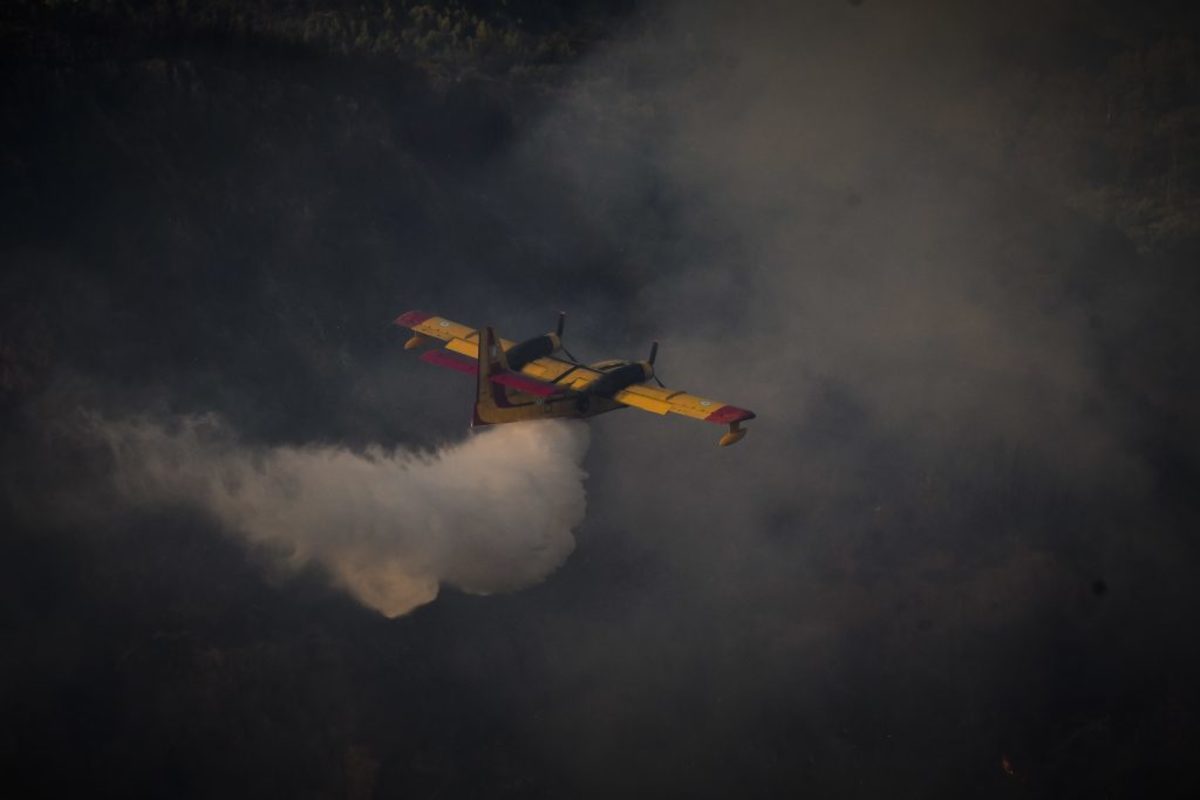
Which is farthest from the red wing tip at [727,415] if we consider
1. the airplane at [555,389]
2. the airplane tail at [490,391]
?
the airplane tail at [490,391]

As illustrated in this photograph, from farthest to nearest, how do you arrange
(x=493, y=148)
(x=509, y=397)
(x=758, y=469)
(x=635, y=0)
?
(x=635, y=0) < (x=493, y=148) < (x=758, y=469) < (x=509, y=397)

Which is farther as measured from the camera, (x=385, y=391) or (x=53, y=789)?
(x=385, y=391)

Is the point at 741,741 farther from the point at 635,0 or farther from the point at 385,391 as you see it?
the point at 635,0

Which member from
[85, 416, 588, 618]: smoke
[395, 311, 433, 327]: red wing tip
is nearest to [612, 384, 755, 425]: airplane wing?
[85, 416, 588, 618]: smoke

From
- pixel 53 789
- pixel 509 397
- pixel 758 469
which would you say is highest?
pixel 509 397

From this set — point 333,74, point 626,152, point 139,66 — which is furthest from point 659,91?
point 139,66

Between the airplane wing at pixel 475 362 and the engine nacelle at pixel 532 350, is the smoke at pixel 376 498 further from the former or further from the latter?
the engine nacelle at pixel 532 350
